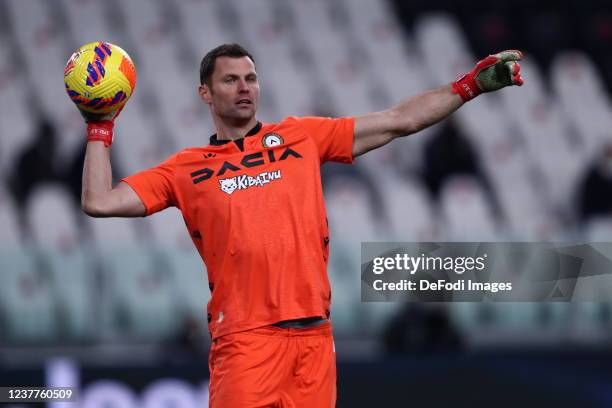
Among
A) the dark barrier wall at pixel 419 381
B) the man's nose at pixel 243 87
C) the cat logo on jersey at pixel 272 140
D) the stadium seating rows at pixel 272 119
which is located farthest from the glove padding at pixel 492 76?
the stadium seating rows at pixel 272 119

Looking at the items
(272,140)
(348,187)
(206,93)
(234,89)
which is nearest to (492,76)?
(272,140)

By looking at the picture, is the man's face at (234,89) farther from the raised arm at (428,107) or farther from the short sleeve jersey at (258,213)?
the raised arm at (428,107)

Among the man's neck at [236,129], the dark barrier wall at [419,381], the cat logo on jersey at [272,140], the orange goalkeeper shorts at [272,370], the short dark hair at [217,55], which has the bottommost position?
the dark barrier wall at [419,381]

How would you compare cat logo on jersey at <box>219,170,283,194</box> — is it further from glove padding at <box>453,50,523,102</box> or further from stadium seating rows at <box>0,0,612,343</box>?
stadium seating rows at <box>0,0,612,343</box>

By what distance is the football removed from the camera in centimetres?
412

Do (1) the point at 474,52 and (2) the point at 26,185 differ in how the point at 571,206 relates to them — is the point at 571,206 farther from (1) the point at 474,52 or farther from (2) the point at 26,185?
(2) the point at 26,185

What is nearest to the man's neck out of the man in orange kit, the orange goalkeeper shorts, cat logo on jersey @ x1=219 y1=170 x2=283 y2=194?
the man in orange kit

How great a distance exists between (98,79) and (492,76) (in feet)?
5.32

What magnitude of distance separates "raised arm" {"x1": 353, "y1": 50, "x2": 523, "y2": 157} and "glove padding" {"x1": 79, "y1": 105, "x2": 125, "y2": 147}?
1.03m

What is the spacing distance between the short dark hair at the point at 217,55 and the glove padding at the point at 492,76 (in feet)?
3.00

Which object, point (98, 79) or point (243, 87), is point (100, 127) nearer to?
point (98, 79)

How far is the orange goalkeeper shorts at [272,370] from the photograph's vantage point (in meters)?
3.90

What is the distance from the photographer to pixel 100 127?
4.14 m

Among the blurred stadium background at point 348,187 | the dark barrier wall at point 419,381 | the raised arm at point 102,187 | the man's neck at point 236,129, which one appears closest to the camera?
the raised arm at point 102,187
